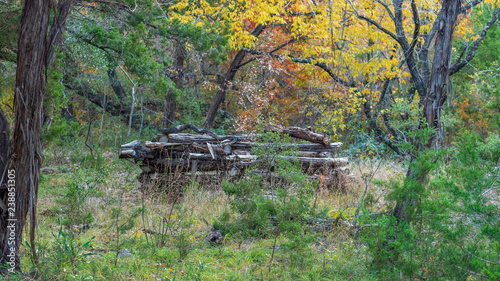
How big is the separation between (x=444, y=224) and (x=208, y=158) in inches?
220

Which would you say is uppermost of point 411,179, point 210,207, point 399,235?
point 411,179

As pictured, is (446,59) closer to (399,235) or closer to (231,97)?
(399,235)

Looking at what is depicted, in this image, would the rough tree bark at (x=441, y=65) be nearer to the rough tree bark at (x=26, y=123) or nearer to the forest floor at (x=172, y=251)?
the forest floor at (x=172, y=251)

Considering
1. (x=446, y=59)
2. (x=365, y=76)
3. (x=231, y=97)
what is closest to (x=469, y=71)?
(x=365, y=76)

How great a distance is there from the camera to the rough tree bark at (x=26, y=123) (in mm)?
3543

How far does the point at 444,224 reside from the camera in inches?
131

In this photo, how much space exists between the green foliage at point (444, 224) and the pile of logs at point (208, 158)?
14.8ft

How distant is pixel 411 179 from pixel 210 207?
13.0 feet

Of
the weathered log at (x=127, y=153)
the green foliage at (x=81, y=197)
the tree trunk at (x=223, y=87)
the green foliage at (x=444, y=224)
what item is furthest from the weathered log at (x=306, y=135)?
the tree trunk at (x=223, y=87)

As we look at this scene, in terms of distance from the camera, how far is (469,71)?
1742cm

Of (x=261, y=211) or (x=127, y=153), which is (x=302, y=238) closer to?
(x=261, y=211)

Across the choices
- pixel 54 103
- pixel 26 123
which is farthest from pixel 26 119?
pixel 54 103

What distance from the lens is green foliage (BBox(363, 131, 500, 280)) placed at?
9.70 feet

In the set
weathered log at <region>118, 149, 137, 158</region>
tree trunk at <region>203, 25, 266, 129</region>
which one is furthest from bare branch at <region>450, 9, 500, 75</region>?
tree trunk at <region>203, 25, 266, 129</region>
